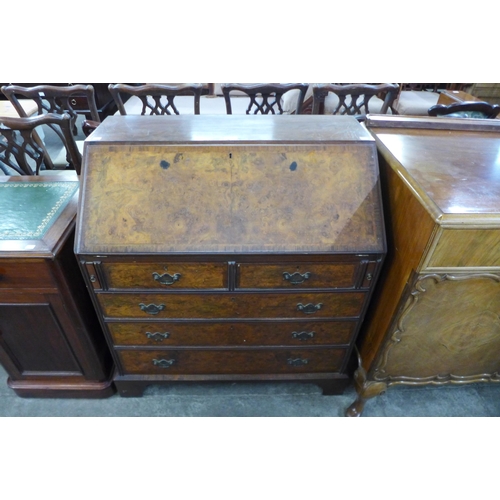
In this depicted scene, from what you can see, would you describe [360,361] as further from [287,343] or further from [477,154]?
[477,154]

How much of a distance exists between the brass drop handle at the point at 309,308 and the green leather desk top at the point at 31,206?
936 mm

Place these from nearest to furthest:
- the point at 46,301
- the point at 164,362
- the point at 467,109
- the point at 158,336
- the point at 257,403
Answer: the point at 46,301, the point at 158,336, the point at 164,362, the point at 257,403, the point at 467,109

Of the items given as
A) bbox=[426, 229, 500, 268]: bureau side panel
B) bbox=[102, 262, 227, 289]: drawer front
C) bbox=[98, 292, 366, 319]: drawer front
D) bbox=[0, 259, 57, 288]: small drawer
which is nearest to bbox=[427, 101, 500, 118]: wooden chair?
bbox=[426, 229, 500, 268]: bureau side panel

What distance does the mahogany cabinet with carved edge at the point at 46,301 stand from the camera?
1.08m

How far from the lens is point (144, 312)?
1.22 meters

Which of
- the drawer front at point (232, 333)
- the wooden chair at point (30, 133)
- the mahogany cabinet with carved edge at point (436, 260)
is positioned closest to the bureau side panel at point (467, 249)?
the mahogany cabinet with carved edge at point (436, 260)

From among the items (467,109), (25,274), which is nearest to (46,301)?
(25,274)

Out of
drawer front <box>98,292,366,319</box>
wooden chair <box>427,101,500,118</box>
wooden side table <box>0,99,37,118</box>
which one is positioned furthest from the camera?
wooden side table <box>0,99,37,118</box>

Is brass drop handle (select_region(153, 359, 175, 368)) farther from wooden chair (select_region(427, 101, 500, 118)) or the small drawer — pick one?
wooden chair (select_region(427, 101, 500, 118))

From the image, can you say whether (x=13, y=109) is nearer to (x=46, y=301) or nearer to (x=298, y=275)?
(x=46, y=301)

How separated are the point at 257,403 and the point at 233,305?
0.68m

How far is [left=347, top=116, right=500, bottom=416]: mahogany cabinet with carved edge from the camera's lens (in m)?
0.90

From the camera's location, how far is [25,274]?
1.09 m
